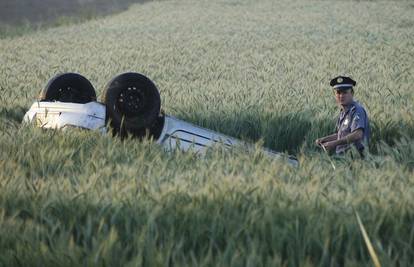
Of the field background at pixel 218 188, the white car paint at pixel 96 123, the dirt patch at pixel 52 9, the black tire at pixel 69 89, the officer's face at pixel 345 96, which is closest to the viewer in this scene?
the field background at pixel 218 188

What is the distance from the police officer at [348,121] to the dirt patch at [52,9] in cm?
3042

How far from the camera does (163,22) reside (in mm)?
30203

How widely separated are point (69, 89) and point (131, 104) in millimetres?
1217

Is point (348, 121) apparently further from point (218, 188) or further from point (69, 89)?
point (218, 188)

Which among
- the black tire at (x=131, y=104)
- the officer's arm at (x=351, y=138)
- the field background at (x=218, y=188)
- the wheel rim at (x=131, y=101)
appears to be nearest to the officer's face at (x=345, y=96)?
the officer's arm at (x=351, y=138)

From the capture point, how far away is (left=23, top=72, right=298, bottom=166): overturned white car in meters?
6.02

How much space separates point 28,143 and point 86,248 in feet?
8.37

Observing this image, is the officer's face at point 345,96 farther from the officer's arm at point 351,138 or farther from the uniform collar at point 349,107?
the officer's arm at point 351,138

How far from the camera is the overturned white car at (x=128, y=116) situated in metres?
6.02

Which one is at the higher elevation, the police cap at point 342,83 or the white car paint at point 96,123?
the police cap at point 342,83

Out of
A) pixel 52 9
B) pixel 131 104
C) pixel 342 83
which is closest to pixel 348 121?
pixel 342 83

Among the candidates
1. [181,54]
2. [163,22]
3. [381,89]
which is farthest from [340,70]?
[163,22]

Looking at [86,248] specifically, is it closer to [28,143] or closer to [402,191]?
[402,191]

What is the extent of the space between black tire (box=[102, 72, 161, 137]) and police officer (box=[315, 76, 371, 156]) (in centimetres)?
161
